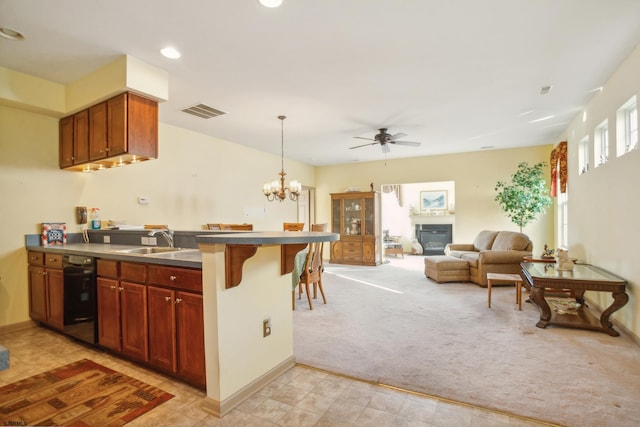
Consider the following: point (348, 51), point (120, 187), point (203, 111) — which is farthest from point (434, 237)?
point (120, 187)

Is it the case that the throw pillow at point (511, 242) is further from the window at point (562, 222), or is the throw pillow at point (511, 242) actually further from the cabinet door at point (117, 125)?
the cabinet door at point (117, 125)

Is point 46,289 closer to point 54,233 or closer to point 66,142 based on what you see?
point 54,233

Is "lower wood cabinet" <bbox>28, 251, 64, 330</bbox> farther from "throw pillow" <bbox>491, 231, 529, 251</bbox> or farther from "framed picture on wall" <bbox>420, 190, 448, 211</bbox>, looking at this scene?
"framed picture on wall" <bbox>420, 190, 448, 211</bbox>

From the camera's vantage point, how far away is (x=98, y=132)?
3369mm

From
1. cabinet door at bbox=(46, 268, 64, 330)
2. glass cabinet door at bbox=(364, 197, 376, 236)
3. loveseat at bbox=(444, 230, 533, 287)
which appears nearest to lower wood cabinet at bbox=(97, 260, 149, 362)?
cabinet door at bbox=(46, 268, 64, 330)

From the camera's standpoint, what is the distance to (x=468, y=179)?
290 inches

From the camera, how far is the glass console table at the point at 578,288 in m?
3.06

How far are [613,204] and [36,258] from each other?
6220 mm

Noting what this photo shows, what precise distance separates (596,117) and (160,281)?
5221 millimetres

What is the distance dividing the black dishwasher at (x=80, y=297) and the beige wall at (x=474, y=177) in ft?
22.5

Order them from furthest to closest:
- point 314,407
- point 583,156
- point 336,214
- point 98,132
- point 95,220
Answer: point 336,214 < point 583,156 < point 95,220 < point 98,132 < point 314,407

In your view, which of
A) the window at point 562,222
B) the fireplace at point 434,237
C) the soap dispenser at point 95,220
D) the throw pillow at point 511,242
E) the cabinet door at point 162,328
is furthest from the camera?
the fireplace at point 434,237

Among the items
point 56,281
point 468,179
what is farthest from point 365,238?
point 56,281

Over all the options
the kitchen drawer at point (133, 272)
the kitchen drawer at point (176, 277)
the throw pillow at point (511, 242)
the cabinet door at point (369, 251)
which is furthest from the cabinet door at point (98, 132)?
the throw pillow at point (511, 242)
